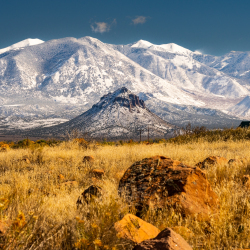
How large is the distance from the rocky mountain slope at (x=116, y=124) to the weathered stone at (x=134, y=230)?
453ft

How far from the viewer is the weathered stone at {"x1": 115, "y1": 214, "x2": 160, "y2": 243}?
2.58 m

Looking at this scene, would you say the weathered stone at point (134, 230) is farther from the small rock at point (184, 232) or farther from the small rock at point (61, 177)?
the small rock at point (61, 177)

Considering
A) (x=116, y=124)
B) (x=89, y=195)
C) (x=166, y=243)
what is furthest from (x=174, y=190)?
(x=116, y=124)

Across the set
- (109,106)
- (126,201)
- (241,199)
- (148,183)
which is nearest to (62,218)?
(126,201)

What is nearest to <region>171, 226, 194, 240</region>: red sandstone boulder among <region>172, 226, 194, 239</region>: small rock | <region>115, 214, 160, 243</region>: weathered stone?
<region>172, 226, 194, 239</region>: small rock

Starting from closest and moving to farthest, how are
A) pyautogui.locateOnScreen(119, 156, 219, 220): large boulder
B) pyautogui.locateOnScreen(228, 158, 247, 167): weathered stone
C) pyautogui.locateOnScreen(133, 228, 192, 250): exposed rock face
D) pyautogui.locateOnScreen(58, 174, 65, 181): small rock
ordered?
pyautogui.locateOnScreen(133, 228, 192, 250): exposed rock face → pyautogui.locateOnScreen(119, 156, 219, 220): large boulder → pyautogui.locateOnScreen(228, 158, 247, 167): weathered stone → pyautogui.locateOnScreen(58, 174, 65, 181): small rock

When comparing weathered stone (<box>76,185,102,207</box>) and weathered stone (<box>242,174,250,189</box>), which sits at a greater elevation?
weathered stone (<box>76,185,102,207</box>)

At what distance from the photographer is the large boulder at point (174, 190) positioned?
3518mm

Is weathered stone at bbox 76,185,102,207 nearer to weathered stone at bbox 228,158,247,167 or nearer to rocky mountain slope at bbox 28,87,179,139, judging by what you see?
weathered stone at bbox 228,158,247,167

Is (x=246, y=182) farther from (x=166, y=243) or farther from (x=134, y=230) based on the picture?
(x=166, y=243)

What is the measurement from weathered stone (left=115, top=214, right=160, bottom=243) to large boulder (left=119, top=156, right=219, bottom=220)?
71 centimetres

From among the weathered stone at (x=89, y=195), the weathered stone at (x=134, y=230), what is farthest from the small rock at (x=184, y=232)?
the weathered stone at (x=89, y=195)

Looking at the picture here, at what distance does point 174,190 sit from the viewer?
378 centimetres

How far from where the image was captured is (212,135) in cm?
1383
